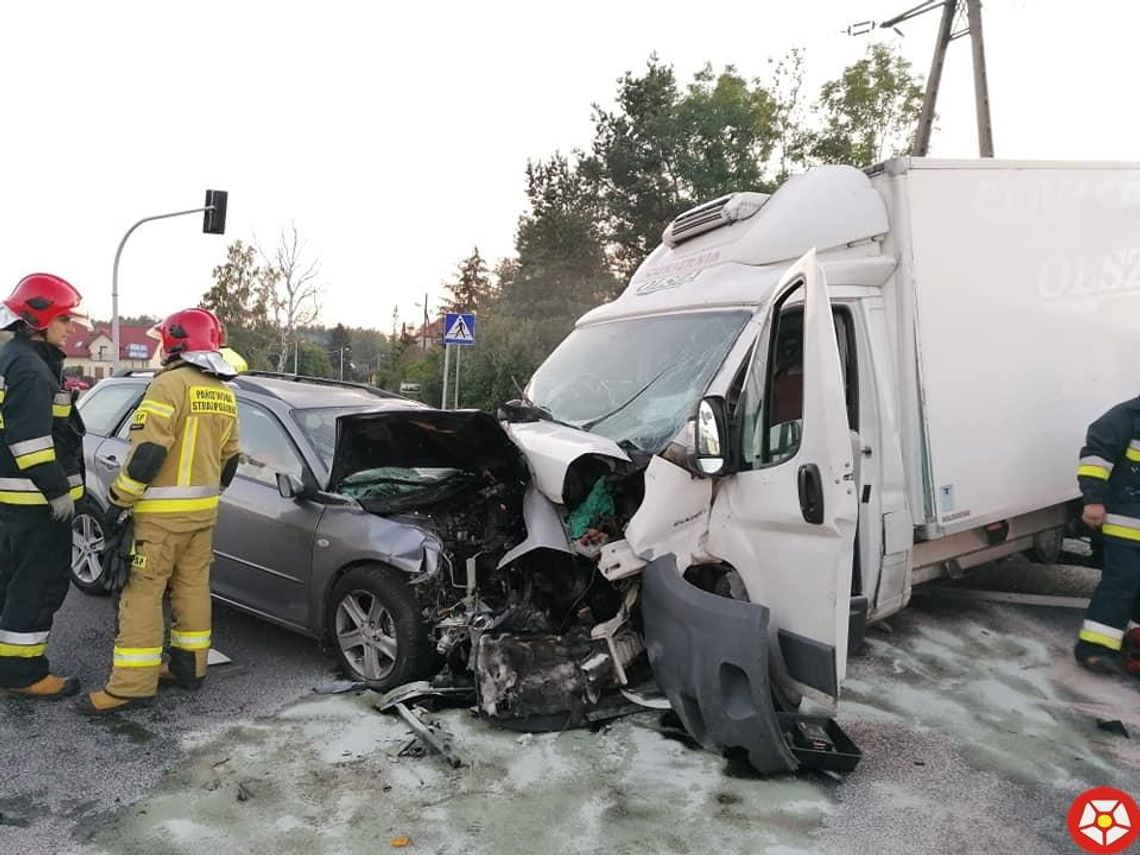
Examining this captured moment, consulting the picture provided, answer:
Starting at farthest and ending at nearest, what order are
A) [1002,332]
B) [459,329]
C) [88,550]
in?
[459,329] → [88,550] → [1002,332]

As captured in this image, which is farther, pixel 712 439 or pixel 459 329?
pixel 459 329

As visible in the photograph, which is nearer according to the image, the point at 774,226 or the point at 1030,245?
the point at 774,226

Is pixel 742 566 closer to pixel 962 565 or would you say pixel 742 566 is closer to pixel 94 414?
pixel 962 565

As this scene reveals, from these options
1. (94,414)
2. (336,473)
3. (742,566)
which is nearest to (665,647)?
(742,566)

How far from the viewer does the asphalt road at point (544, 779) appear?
2723mm

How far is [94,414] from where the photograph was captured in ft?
18.8

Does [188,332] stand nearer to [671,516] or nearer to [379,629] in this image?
[379,629]

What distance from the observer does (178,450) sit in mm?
3816

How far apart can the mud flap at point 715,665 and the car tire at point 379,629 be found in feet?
3.90

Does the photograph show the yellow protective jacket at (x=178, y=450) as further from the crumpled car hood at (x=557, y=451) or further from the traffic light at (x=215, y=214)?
the traffic light at (x=215, y=214)

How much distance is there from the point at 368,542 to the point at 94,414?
10.3 ft

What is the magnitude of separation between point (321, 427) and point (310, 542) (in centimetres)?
81

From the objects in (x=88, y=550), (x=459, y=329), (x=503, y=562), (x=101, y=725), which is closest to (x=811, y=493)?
(x=503, y=562)

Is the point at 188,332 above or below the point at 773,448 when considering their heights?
A: above
